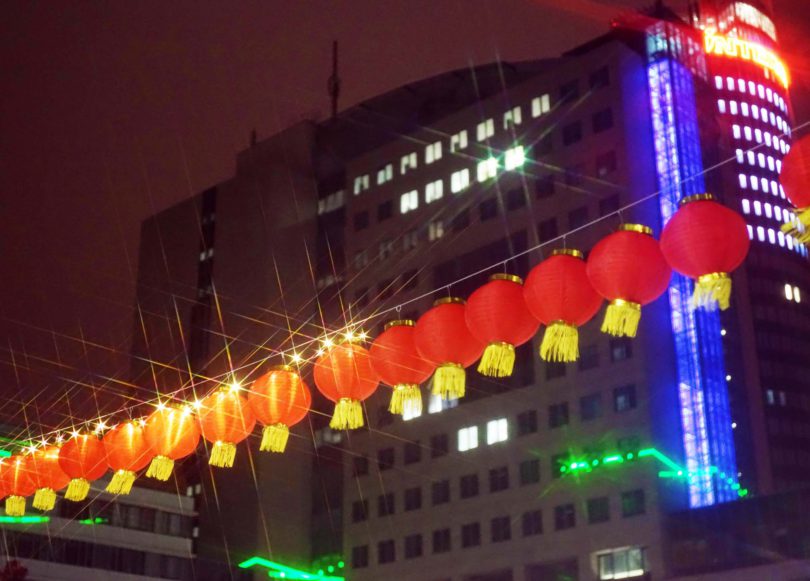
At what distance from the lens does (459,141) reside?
177ft

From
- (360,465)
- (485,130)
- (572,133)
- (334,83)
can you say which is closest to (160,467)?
(572,133)

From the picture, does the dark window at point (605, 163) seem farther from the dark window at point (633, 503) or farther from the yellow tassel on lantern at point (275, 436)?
the yellow tassel on lantern at point (275, 436)

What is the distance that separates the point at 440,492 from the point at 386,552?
157 inches

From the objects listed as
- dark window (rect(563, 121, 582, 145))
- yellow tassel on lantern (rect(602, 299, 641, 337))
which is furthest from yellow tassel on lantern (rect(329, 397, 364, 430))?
dark window (rect(563, 121, 582, 145))

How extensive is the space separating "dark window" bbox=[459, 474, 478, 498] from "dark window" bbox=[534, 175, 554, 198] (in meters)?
12.6

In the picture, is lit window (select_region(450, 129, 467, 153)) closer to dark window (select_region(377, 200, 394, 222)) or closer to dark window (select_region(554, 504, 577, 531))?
dark window (select_region(377, 200, 394, 222))

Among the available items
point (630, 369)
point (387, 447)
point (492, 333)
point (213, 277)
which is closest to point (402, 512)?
point (387, 447)

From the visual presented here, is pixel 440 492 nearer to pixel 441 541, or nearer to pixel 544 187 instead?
pixel 441 541

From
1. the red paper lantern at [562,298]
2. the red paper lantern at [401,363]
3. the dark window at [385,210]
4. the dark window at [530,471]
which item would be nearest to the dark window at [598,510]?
the dark window at [530,471]

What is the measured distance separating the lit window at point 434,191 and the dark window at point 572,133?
7652 mm

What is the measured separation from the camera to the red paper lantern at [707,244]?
984cm

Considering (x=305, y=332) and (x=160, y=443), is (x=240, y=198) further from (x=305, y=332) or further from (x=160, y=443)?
(x=160, y=443)

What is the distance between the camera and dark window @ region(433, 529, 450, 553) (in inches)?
1858

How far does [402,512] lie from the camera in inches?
1953
